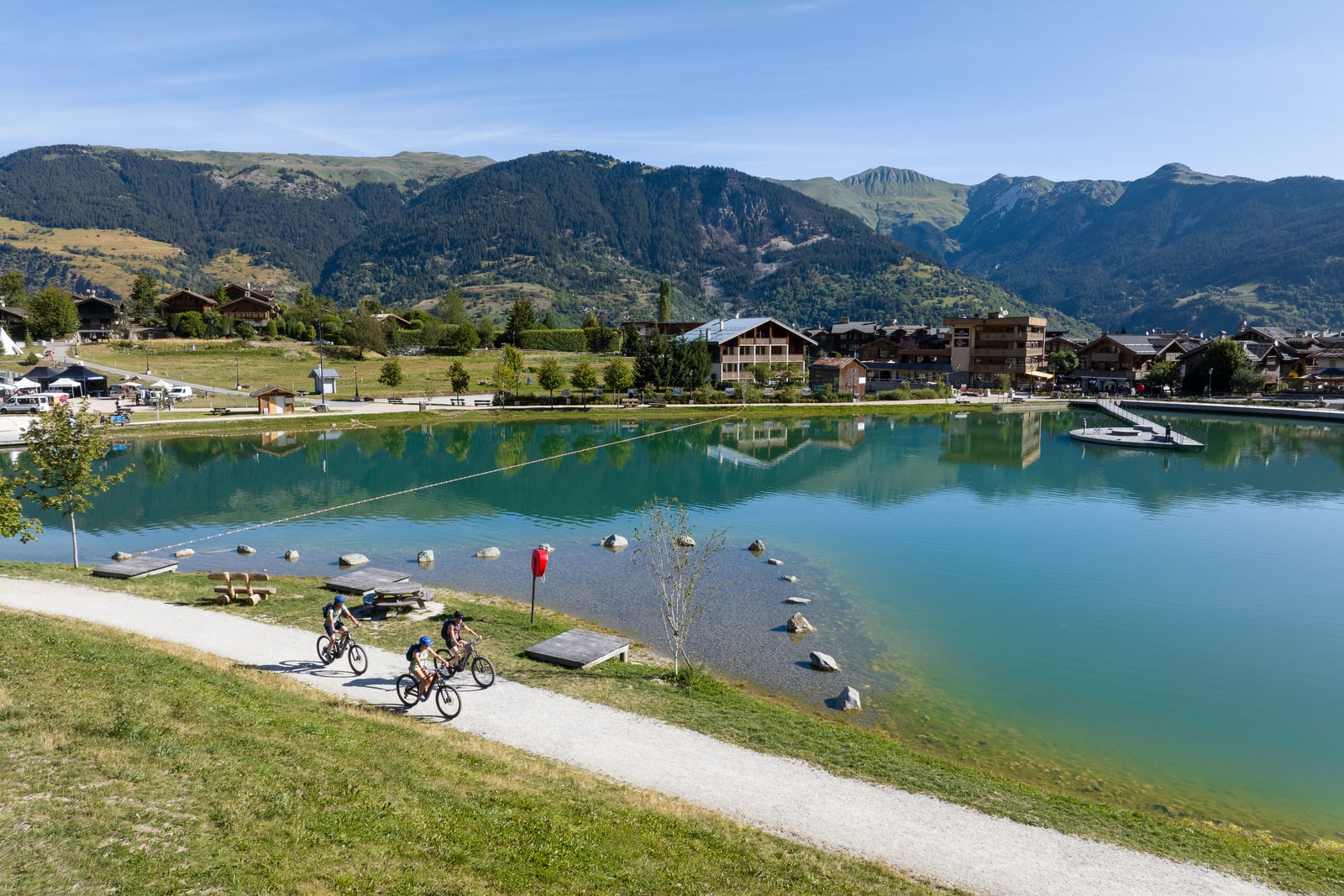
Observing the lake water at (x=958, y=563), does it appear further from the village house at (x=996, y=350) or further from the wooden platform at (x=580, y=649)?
the village house at (x=996, y=350)

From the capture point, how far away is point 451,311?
147 m

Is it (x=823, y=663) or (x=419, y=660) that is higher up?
(x=419, y=660)

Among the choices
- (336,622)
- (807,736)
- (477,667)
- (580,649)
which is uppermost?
(336,622)

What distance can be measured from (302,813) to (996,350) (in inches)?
5180

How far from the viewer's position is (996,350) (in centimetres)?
12625

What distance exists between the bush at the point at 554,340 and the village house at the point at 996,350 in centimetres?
6101

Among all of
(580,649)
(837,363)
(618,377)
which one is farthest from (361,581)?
(837,363)

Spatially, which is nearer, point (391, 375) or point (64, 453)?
point (64, 453)

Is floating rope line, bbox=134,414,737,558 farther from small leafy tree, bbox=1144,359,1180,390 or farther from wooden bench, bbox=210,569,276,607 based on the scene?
small leafy tree, bbox=1144,359,1180,390

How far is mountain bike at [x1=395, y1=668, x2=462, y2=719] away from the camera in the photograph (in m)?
14.9

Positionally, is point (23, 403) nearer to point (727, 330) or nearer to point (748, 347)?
point (727, 330)

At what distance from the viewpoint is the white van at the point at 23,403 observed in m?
67.8

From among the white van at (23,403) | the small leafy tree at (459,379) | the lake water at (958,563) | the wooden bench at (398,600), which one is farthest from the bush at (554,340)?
the wooden bench at (398,600)

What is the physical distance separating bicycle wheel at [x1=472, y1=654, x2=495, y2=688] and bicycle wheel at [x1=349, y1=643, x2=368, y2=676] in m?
2.52
